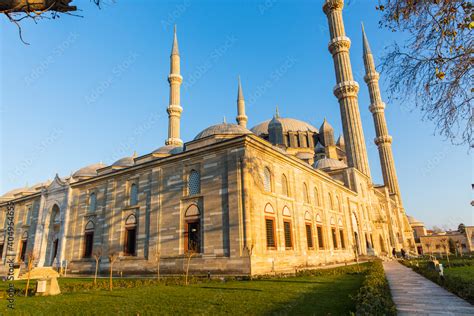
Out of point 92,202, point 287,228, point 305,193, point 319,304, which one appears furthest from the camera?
point 92,202

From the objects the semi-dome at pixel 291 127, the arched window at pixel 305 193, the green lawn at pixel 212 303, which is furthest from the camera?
the semi-dome at pixel 291 127

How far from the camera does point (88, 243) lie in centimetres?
2122

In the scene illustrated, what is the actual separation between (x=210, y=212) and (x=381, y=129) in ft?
120

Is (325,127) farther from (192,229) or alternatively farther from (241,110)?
(192,229)

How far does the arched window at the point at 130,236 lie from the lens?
1830 centimetres

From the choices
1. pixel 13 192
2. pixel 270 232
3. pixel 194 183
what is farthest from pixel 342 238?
pixel 13 192

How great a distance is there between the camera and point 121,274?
1717 cm

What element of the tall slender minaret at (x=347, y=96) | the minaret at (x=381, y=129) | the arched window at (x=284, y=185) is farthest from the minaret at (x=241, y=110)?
the arched window at (x=284, y=185)

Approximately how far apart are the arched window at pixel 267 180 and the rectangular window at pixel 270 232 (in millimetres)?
1712

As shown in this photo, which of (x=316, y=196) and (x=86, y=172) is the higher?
(x=86, y=172)

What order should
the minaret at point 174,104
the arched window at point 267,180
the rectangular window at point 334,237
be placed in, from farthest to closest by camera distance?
1. the minaret at point 174,104
2. the rectangular window at point 334,237
3. the arched window at point 267,180

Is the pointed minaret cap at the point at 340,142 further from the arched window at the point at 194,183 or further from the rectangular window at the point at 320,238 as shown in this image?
the arched window at the point at 194,183

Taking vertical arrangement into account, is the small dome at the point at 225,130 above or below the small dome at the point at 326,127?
below

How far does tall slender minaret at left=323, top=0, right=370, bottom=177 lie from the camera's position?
107ft
